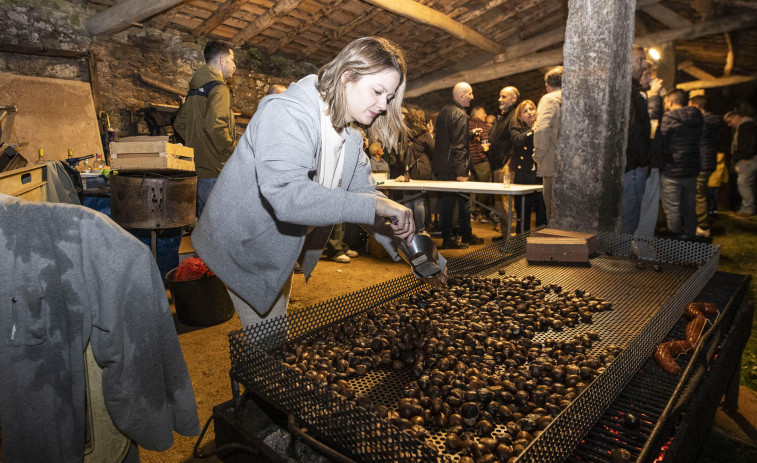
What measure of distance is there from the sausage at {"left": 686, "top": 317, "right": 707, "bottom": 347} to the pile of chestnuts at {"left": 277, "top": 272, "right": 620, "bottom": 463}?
1.09 ft

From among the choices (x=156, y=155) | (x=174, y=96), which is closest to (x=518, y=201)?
(x=156, y=155)

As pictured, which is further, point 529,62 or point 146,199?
point 529,62

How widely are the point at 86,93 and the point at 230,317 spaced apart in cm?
446

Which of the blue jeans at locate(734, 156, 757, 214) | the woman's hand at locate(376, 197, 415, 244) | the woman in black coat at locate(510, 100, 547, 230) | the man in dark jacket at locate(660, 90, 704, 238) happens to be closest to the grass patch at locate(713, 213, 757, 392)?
the blue jeans at locate(734, 156, 757, 214)

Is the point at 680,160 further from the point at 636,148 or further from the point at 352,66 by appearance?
the point at 352,66

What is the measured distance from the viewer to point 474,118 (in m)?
8.06

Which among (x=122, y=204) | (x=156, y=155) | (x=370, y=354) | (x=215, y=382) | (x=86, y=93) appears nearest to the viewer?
(x=370, y=354)

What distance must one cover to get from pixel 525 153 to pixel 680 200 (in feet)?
7.54

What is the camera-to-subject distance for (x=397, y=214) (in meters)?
1.59

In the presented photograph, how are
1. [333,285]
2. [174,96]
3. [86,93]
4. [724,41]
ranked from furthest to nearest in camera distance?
[724,41] → [174,96] → [86,93] → [333,285]

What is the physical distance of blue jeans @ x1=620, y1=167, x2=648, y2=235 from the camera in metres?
4.96

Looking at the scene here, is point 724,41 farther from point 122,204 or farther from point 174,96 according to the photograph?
point 122,204

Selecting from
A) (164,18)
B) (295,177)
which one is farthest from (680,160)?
(164,18)

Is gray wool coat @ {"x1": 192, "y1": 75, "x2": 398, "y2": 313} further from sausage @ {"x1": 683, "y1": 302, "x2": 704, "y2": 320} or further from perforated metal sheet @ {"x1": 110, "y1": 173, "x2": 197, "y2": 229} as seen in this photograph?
perforated metal sheet @ {"x1": 110, "y1": 173, "x2": 197, "y2": 229}
